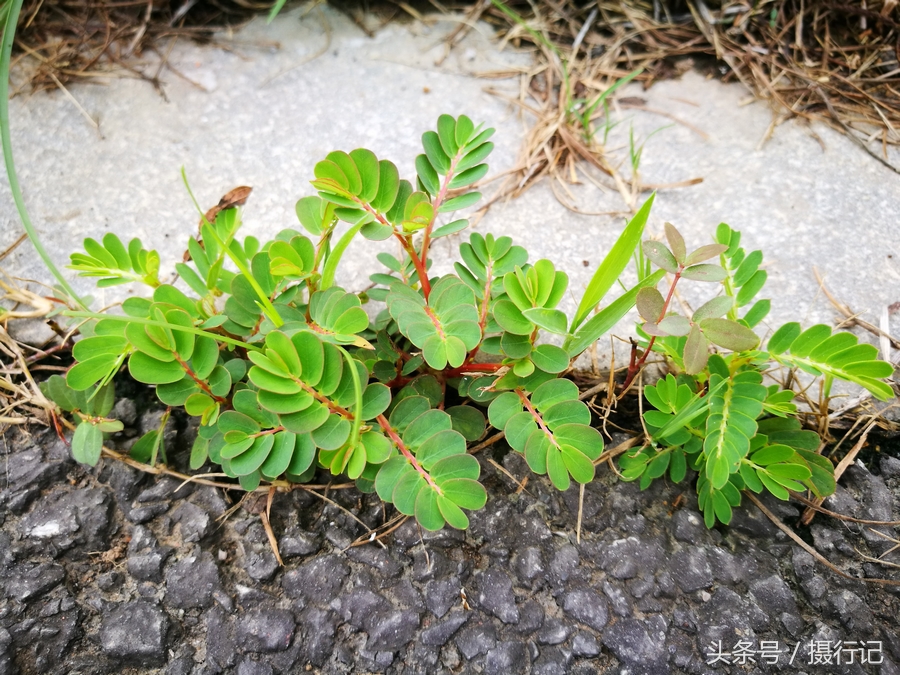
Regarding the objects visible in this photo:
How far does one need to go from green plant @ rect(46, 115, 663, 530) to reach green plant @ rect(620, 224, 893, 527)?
0.41 feet

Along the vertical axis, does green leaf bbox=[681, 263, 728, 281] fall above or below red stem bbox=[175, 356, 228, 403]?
above

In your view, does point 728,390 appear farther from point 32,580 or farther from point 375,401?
point 32,580

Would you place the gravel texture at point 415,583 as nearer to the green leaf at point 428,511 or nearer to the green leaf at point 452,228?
the green leaf at point 428,511

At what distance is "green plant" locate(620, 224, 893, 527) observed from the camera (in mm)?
1325

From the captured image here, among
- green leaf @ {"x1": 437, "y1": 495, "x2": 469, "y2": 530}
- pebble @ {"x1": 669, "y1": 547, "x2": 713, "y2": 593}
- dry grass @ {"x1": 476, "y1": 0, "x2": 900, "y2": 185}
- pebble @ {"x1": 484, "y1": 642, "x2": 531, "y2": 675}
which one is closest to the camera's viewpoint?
green leaf @ {"x1": 437, "y1": 495, "x2": 469, "y2": 530}

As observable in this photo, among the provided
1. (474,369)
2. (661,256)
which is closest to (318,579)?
(474,369)

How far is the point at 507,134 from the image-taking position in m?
2.36

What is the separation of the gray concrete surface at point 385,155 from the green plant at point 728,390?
34cm

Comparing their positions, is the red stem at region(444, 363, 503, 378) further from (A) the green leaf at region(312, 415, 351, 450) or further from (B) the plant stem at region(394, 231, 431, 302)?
(A) the green leaf at region(312, 415, 351, 450)

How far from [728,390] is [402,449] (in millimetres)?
766

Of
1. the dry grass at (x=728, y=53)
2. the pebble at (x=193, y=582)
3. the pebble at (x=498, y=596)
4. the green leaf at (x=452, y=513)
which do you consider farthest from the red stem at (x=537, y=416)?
the dry grass at (x=728, y=53)

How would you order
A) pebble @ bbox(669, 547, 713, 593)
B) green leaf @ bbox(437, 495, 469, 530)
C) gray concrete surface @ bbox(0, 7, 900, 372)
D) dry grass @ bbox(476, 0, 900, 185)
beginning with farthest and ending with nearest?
dry grass @ bbox(476, 0, 900, 185), gray concrete surface @ bbox(0, 7, 900, 372), pebble @ bbox(669, 547, 713, 593), green leaf @ bbox(437, 495, 469, 530)

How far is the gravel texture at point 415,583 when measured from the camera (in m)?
1.36

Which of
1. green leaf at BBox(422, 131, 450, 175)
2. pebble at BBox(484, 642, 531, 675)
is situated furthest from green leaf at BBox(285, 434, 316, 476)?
green leaf at BBox(422, 131, 450, 175)
